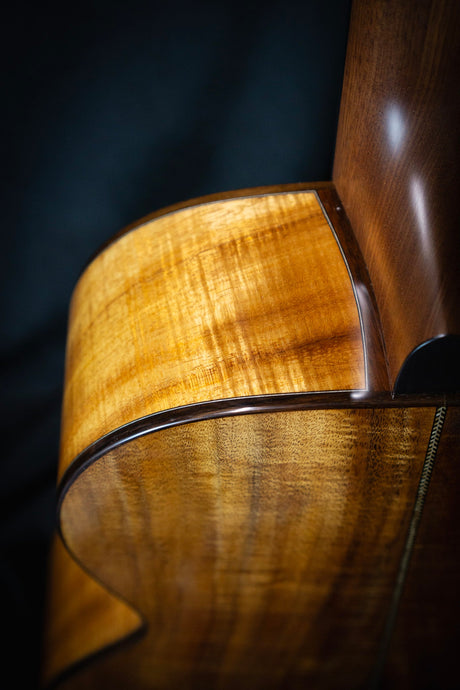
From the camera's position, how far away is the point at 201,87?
2.48 ft

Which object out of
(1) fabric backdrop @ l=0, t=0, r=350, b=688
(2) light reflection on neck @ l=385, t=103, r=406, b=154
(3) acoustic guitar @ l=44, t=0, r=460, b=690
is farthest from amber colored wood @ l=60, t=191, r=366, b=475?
(1) fabric backdrop @ l=0, t=0, r=350, b=688

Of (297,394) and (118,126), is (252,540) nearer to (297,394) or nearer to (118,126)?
(297,394)

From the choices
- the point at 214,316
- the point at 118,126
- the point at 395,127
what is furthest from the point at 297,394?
the point at 118,126

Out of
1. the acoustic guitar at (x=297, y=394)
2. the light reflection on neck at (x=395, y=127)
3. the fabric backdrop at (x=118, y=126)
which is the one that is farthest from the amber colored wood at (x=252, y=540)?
the fabric backdrop at (x=118, y=126)

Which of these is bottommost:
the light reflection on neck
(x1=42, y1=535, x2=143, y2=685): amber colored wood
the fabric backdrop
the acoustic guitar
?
(x1=42, y1=535, x2=143, y2=685): amber colored wood

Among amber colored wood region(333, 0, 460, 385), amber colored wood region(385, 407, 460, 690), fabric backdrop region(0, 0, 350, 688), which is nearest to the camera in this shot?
amber colored wood region(333, 0, 460, 385)

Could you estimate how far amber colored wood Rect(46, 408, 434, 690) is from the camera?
1.65ft

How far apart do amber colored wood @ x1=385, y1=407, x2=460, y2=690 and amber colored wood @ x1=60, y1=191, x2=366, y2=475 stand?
0.41 ft

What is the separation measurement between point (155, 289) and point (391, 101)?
264 millimetres

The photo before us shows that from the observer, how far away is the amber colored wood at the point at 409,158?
16.1 inches

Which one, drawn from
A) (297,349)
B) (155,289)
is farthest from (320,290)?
(155,289)

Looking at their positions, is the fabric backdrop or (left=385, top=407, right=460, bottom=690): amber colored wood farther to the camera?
the fabric backdrop

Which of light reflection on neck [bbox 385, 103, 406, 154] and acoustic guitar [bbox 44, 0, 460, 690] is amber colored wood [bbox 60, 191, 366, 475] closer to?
acoustic guitar [bbox 44, 0, 460, 690]

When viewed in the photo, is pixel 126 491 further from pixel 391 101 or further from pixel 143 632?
pixel 391 101
